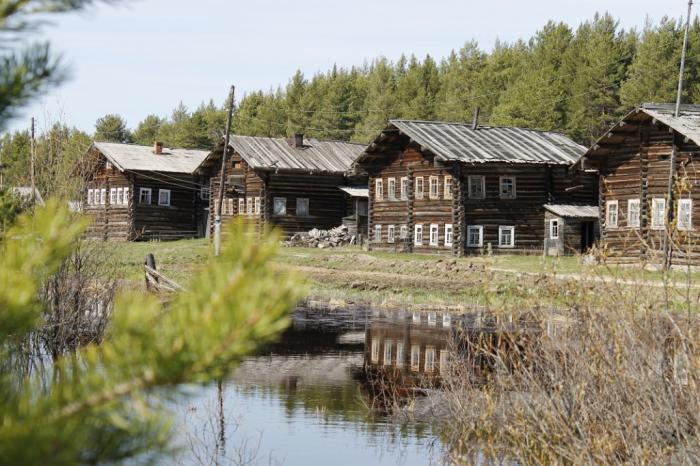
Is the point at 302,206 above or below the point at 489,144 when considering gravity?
below

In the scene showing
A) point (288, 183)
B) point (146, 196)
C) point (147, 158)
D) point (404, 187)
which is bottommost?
point (146, 196)

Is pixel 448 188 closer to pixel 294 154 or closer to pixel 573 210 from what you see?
pixel 573 210

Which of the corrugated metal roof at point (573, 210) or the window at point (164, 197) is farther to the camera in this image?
the window at point (164, 197)

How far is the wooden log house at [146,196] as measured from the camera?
5481cm

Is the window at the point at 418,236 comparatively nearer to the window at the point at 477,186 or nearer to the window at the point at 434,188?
the window at the point at 434,188

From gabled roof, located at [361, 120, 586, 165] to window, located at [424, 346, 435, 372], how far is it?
20.6 m

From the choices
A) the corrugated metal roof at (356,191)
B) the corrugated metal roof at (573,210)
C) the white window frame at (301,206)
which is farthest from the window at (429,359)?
the white window frame at (301,206)

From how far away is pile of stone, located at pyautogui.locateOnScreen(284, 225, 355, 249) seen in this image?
47.6m

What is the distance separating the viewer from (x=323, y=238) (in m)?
48.2

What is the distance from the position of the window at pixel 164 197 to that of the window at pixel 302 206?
373 inches

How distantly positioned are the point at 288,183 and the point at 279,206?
1.31m

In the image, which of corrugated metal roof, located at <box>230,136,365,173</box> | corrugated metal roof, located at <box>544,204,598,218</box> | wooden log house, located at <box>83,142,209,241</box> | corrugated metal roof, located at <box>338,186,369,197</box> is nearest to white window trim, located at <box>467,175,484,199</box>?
corrugated metal roof, located at <box>544,204,598,218</box>

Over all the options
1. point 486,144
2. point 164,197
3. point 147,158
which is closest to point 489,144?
point 486,144

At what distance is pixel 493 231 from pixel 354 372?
986 inches
